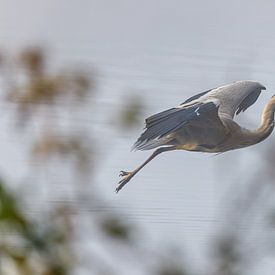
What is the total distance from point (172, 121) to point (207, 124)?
177 millimetres

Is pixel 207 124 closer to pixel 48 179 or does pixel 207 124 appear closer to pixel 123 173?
pixel 123 173

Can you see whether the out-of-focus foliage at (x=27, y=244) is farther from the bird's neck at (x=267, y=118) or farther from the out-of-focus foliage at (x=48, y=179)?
the bird's neck at (x=267, y=118)

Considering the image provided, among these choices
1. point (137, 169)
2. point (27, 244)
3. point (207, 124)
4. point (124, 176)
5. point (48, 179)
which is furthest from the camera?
point (207, 124)

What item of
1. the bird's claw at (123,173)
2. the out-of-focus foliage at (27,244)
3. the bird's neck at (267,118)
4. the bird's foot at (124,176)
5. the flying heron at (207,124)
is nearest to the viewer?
the out-of-focus foliage at (27,244)

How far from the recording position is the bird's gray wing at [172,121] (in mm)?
2234

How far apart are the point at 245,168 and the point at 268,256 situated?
17 centimetres

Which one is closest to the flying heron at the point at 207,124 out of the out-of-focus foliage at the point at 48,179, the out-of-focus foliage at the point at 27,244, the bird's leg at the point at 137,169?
the bird's leg at the point at 137,169

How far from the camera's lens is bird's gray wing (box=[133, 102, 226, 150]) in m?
2.23

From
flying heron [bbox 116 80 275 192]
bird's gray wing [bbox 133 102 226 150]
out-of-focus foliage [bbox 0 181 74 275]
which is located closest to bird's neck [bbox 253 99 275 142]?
flying heron [bbox 116 80 275 192]

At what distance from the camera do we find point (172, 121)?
2.40 metres

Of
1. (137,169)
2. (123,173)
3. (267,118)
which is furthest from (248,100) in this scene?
(123,173)

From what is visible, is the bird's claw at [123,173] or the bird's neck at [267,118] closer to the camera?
the bird's claw at [123,173]

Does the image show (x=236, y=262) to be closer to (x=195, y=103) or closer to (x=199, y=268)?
(x=199, y=268)

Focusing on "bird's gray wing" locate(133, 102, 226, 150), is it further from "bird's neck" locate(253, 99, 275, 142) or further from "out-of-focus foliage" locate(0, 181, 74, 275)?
"out-of-focus foliage" locate(0, 181, 74, 275)
